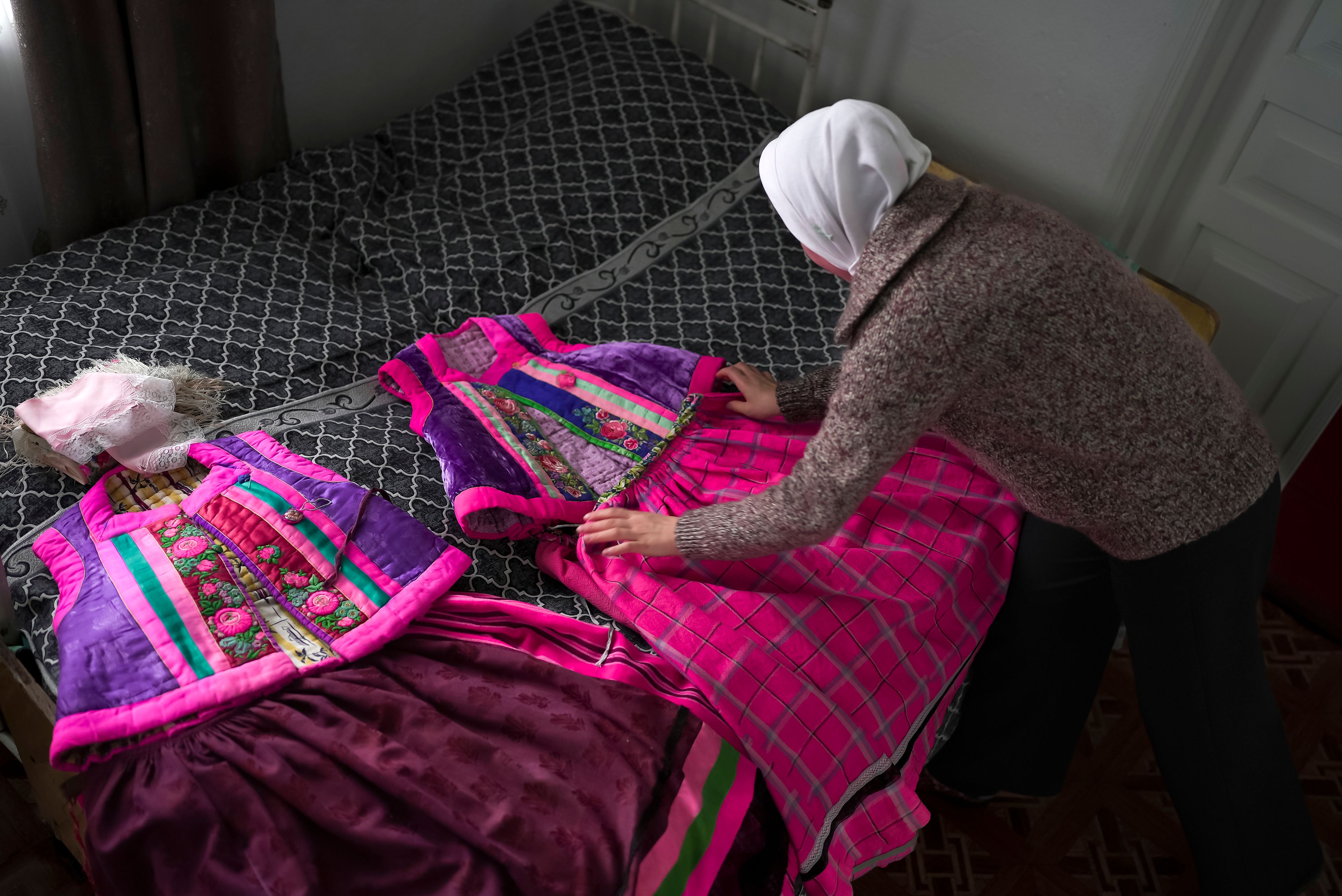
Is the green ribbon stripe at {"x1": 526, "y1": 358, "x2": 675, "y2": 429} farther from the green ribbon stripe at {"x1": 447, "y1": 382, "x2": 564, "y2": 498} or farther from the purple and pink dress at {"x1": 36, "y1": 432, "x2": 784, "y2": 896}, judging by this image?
the purple and pink dress at {"x1": 36, "y1": 432, "x2": 784, "y2": 896}

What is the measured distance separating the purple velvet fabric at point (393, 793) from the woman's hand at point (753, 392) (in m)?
0.62

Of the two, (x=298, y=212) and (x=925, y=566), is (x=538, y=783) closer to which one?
(x=925, y=566)

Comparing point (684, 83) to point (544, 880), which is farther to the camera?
point (684, 83)

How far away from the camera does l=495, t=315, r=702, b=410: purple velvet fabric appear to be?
6.20 feet

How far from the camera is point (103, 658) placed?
1.32 meters

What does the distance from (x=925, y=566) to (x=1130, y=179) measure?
4.04ft

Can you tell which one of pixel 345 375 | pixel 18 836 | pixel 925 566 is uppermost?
pixel 925 566

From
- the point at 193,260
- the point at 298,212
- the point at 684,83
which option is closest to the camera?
the point at 193,260

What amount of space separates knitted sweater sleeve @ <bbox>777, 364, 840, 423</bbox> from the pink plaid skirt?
46 millimetres

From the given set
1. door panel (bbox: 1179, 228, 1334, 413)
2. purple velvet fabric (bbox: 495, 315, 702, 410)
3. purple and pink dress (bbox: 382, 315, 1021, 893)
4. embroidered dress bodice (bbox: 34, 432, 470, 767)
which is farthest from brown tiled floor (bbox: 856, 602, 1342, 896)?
embroidered dress bodice (bbox: 34, 432, 470, 767)

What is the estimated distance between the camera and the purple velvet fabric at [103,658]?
128 cm

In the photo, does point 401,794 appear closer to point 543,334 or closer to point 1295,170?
point 543,334

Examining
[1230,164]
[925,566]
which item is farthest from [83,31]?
[1230,164]

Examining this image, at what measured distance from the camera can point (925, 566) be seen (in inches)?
62.3
